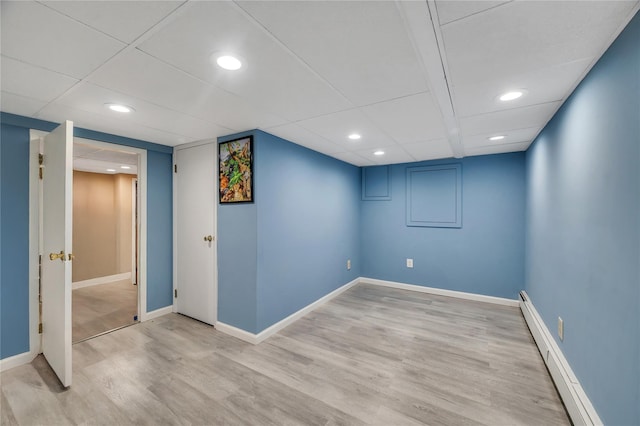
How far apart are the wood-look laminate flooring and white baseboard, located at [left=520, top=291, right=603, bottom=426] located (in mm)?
4081

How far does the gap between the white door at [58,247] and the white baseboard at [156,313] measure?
35.4 inches

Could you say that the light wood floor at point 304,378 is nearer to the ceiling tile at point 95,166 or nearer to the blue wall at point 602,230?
the blue wall at point 602,230

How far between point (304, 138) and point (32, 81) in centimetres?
211

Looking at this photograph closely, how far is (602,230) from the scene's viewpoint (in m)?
1.42

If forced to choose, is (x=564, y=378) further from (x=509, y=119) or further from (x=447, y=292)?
(x=447, y=292)

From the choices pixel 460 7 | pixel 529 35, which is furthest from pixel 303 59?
pixel 529 35

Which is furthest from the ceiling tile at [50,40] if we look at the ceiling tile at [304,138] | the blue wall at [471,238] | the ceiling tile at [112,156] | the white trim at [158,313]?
the blue wall at [471,238]

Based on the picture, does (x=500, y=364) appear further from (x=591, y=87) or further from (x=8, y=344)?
(x=8, y=344)

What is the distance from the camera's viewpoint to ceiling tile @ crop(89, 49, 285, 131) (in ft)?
4.91

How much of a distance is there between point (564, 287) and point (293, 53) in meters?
2.46

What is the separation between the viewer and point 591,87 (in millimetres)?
1527

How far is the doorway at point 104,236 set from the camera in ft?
12.3

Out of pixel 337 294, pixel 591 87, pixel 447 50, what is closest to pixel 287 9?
pixel 447 50

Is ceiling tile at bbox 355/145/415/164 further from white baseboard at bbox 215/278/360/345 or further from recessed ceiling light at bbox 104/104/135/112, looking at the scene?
recessed ceiling light at bbox 104/104/135/112
